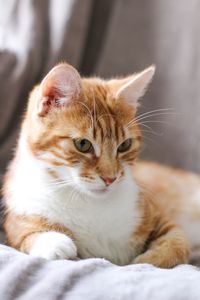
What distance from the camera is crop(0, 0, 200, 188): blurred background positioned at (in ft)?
6.34

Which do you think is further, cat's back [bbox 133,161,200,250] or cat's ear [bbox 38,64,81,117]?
cat's back [bbox 133,161,200,250]

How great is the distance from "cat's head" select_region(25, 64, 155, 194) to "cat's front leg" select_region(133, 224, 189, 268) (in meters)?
0.21

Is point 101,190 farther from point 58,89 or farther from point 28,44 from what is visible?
point 28,44

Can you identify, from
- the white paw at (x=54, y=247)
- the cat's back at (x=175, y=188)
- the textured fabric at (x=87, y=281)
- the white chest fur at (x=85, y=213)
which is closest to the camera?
the textured fabric at (x=87, y=281)

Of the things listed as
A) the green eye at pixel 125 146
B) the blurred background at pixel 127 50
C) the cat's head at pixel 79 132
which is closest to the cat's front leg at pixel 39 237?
the cat's head at pixel 79 132

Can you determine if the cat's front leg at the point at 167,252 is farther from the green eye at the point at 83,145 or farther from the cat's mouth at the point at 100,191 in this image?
the green eye at the point at 83,145

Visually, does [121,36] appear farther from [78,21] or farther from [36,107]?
[36,107]

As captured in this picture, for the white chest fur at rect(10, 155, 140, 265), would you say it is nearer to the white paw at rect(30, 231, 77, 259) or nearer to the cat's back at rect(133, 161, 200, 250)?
the white paw at rect(30, 231, 77, 259)

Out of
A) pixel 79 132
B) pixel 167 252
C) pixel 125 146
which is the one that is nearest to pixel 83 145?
pixel 79 132

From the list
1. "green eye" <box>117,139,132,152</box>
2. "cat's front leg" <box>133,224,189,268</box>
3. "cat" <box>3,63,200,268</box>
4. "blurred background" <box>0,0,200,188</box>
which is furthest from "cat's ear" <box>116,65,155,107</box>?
"blurred background" <box>0,0,200,188</box>

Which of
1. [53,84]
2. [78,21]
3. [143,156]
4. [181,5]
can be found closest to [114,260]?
[53,84]

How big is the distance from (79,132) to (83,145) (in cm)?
4

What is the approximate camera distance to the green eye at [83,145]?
137 centimetres

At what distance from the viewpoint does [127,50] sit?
212cm
